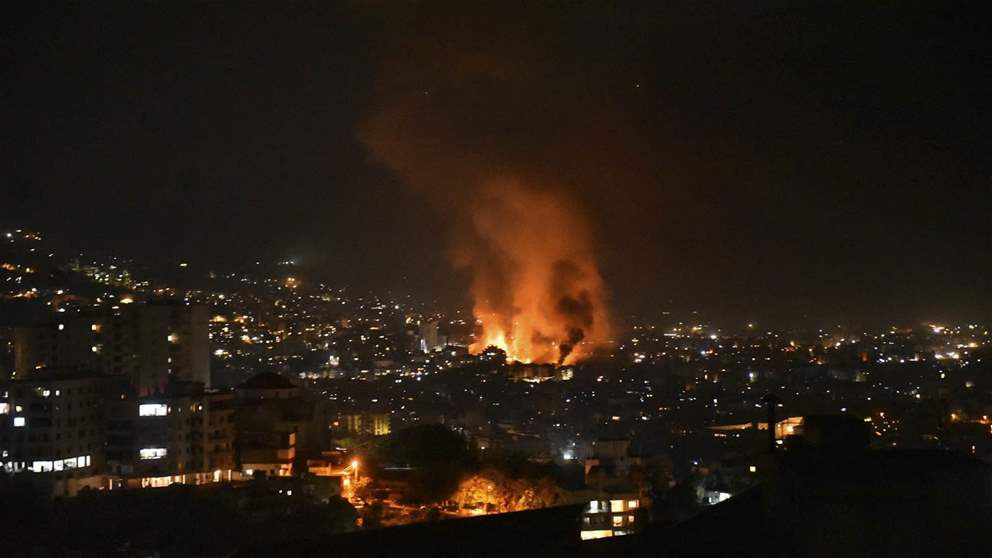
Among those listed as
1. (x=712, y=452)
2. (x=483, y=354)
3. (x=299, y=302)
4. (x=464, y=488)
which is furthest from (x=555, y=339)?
(x=464, y=488)

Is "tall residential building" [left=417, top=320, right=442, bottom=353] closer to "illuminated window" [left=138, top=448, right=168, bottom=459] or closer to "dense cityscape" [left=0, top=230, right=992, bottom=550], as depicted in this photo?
"dense cityscape" [left=0, top=230, right=992, bottom=550]

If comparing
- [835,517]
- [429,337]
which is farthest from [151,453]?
[429,337]

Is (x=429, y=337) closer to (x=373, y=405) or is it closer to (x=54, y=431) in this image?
(x=373, y=405)

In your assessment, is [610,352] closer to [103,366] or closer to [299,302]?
[299,302]

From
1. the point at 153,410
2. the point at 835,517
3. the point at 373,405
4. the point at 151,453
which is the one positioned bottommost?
the point at 835,517

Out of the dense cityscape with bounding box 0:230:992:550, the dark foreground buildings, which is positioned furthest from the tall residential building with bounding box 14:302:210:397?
the dark foreground buildings
